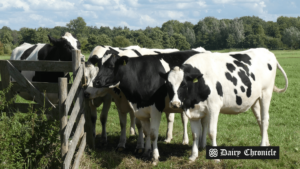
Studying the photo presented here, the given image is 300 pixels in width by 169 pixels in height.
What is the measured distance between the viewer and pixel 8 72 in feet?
21.1

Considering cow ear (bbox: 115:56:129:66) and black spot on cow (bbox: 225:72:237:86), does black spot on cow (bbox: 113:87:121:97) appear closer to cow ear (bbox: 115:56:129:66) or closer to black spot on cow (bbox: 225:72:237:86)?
cow ear (bbox: 115:56:129:66)

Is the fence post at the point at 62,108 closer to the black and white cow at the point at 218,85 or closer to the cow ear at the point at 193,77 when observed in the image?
the black and white cow at the point at 218,85

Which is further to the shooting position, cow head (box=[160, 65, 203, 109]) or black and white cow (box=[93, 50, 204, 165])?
black and white cow (box=[93, 50, 204, 165])

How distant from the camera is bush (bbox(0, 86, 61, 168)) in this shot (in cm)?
543

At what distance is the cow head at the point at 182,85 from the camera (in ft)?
20.0

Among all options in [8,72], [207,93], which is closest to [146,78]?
[207,93]

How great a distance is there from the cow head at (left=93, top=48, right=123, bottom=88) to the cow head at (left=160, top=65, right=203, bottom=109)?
1211 millimetres

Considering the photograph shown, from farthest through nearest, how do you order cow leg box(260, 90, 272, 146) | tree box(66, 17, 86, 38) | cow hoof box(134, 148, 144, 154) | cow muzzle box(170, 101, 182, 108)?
tree box(66, 17, 86, 38) < cow hoof box(134, 148, 144, 154) < cow leg box(260, 90, 272, 146) < cow muzzle box(170, 101, 182, 108)

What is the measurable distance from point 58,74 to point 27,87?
240 cm

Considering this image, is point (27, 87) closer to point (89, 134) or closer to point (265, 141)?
point (89, 134)

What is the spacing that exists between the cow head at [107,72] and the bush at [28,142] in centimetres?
134

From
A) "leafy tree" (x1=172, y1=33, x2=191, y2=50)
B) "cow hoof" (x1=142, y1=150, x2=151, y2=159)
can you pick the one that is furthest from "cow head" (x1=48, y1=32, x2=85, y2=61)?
"leafy tree" (x1=172, y1=33, x2=191, y2=50)

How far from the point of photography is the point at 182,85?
6.27 metres

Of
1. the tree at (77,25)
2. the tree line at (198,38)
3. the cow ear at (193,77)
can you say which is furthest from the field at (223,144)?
the tree at (77,25)
